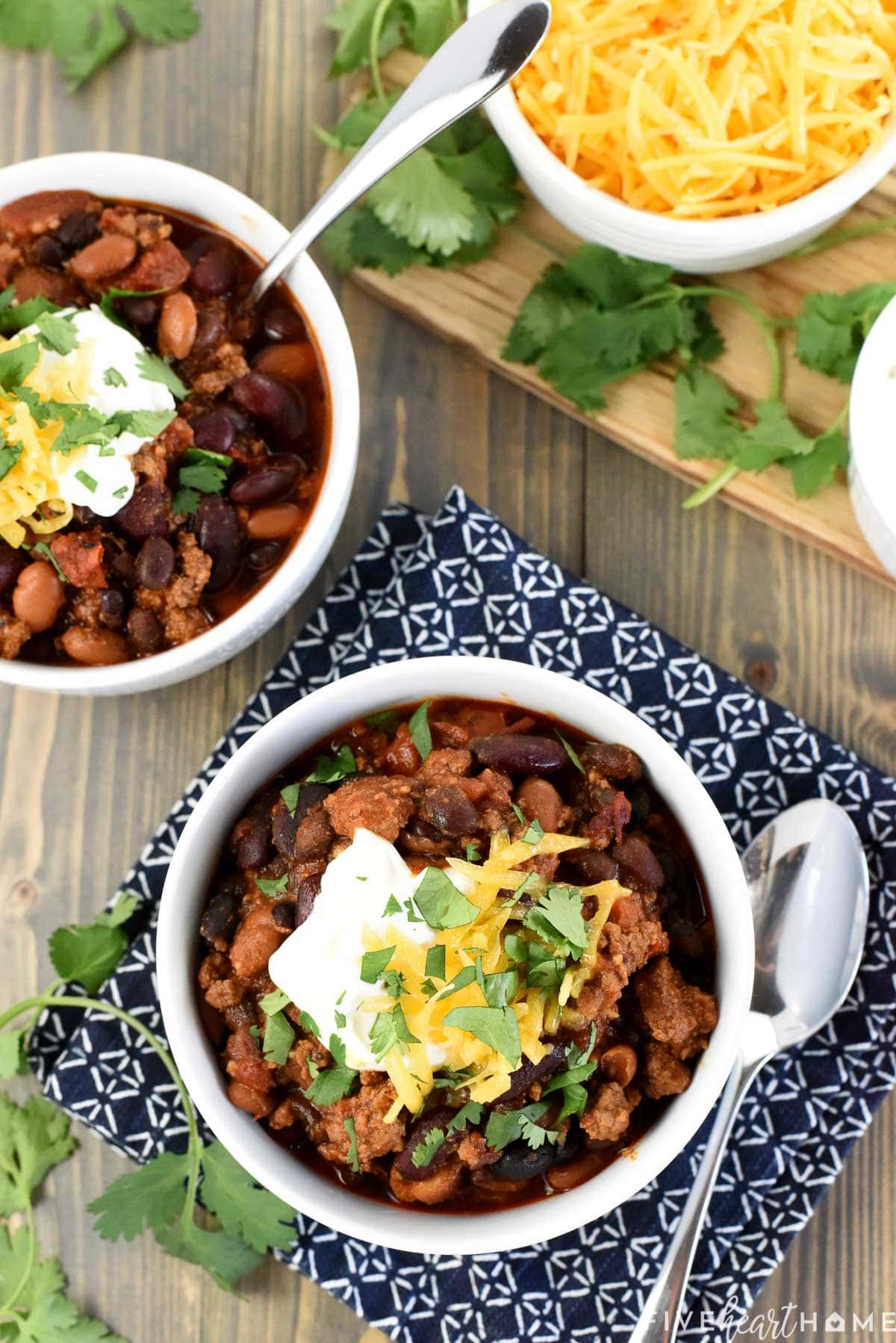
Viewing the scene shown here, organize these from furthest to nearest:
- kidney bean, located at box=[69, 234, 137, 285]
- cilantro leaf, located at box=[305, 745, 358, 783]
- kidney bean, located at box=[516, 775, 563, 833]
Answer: kidney bean, located at box=[69, 234, 137, 285], cilantro leaf, located at box=[305, 745, 358, 783], kidney bean, located at box=[516, 775, 563, 833]

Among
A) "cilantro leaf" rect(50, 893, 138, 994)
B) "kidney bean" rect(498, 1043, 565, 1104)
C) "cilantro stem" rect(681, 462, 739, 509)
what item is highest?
"cilantro stem" rect(681, 462, 739, 509)

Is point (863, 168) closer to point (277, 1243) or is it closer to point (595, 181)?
point (595, 181)

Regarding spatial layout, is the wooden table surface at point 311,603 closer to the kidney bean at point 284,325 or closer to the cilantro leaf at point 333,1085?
the kidney bean at point 284,325

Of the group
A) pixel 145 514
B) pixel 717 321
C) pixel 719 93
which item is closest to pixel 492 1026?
pixel 145 514

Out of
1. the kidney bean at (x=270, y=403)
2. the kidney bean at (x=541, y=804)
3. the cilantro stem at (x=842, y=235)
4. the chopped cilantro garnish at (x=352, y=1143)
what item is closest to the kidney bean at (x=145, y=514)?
the kidney bean at (x=270, y=403)

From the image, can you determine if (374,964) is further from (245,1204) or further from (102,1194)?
(102,1194)

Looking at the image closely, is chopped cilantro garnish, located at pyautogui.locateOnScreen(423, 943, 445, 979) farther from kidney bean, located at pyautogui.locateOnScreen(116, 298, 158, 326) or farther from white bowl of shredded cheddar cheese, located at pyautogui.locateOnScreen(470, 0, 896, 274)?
white bowl of shredded cheddar cheese, located at pyautogui.locateOnScreen(470, 0, 896, 274)

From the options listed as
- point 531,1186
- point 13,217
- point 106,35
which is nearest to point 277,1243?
point 531,1186

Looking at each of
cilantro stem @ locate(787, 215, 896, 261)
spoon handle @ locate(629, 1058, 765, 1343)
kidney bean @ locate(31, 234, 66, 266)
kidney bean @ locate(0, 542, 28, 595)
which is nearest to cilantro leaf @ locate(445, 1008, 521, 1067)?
spoon handle @ locate(629, 1058, 765, 1343)
